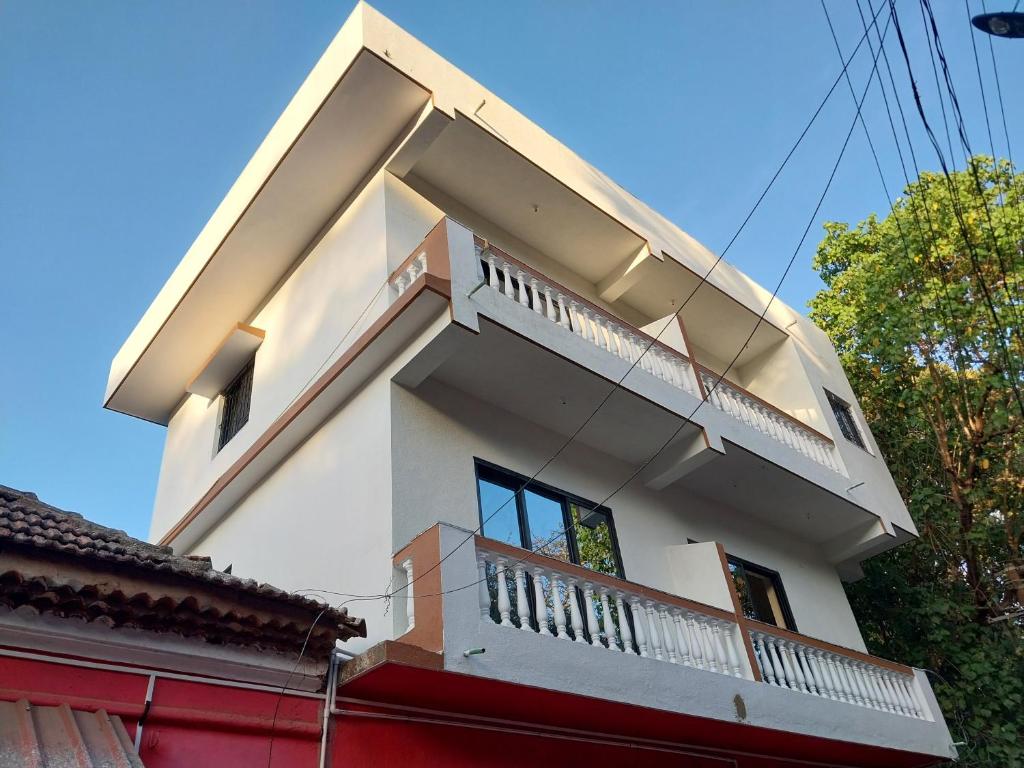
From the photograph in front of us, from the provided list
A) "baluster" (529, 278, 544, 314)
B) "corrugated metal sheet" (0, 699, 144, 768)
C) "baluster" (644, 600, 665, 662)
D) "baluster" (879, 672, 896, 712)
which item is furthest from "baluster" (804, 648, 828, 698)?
"corrugated metal sheet" (0, 699, 144, 768)

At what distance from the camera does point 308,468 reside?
919 cm

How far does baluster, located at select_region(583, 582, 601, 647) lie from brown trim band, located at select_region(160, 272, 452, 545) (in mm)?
3109

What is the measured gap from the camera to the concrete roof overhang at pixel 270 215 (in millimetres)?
9695

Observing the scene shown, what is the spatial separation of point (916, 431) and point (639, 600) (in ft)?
39.3

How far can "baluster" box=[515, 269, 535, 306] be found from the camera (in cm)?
888

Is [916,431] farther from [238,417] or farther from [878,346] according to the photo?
[238,417]

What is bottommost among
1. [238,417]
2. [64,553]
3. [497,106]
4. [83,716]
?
[83,716]

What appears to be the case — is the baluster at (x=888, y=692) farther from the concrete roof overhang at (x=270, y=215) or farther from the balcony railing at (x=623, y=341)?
the concrete roof overhang at (x=270, y=215)

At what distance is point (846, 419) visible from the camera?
14.6 metres

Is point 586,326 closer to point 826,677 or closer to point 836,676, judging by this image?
point 826,677

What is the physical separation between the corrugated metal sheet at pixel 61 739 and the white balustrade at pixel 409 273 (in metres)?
4.92

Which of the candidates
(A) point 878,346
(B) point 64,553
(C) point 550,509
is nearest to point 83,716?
(B) point 64,553

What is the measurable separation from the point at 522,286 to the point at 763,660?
4954mm

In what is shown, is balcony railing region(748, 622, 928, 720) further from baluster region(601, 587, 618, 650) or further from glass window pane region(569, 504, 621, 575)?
baluster region(601, 587, 618, 650)
